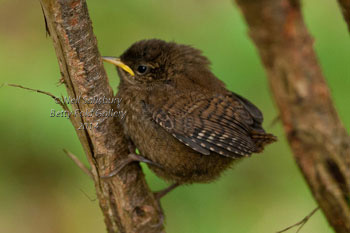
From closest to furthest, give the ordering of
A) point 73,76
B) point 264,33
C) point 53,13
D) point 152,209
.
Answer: point 264,33 < point 53,13 < point 73,76 < point 152,209

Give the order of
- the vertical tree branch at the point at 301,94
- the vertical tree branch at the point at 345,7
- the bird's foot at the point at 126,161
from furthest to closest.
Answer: the bird's foot at the point at 126,161 → the vertical tree branch at the point at 345,7 → the vertical tree branch at the point at 301,94

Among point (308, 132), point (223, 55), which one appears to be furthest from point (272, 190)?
point (308, 132)

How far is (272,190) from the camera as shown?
524cm

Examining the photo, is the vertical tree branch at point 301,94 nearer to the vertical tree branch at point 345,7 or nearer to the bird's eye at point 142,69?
the vertical tree branch at point 345,7

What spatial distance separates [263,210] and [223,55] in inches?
64.1

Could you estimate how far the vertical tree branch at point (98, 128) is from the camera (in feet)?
9.44

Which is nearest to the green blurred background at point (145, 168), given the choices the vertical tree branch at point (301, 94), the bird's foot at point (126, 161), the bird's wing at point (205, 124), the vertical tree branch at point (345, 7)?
the bird's wing at point (205, 124)

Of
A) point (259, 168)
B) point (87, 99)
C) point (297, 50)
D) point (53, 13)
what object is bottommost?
point (259, 168)

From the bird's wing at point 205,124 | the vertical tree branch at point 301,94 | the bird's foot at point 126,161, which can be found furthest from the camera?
the bird's wing at point 205,124

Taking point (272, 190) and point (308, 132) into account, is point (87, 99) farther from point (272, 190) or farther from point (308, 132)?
point (272, 190)

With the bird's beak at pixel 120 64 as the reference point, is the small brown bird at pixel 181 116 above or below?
below

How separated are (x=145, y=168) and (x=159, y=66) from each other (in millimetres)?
1138

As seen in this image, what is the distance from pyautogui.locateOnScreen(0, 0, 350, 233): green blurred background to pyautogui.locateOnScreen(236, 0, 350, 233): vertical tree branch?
9.72ft

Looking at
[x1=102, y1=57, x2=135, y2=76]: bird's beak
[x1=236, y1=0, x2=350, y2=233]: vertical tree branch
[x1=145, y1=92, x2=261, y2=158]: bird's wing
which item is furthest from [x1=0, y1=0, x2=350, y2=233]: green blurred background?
[x1=236, y1=0, x2=350, y2=233]: vertical tree branch
